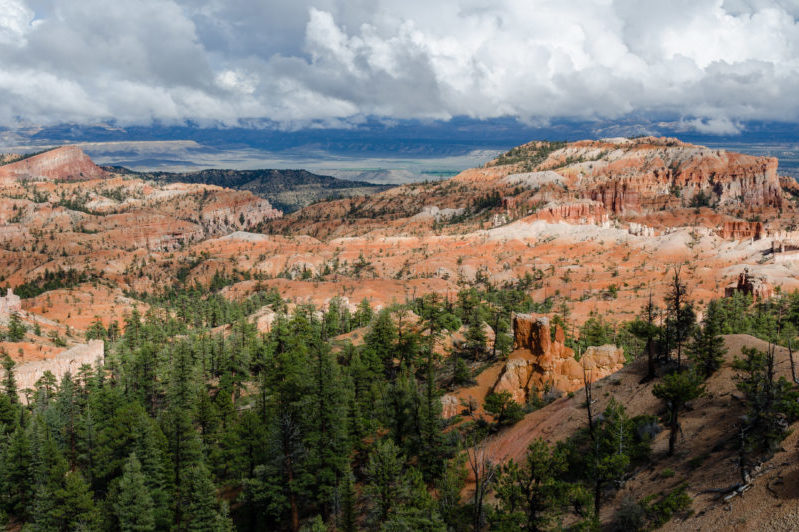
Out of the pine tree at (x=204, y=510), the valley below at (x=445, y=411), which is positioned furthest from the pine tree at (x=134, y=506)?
the pine tree at (x=204, y=510)

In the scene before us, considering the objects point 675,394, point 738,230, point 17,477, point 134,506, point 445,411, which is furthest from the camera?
point 738,230

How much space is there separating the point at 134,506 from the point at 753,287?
112 m

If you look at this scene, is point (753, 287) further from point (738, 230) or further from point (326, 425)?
point (326, 425)

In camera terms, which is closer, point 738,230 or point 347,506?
point 347,506

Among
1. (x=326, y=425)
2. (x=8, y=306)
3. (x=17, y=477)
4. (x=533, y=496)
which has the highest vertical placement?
(x=533, y=496)

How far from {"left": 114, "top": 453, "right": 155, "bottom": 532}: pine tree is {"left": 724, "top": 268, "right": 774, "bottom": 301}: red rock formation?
103 meters

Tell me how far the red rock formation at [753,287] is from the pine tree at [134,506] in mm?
103200

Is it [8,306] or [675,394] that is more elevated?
[675,394]

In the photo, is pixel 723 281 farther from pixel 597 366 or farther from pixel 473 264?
pixel 597 366

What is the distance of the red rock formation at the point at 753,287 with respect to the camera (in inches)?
4151

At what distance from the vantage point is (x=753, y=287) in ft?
351

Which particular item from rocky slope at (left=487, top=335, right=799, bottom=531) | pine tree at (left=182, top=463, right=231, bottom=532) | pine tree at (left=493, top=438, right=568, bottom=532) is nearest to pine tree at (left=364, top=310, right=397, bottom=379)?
rocky slope at (left=487, top=335, right=799, bottom=531)

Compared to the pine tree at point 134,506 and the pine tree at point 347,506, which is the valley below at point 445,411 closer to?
the pine tree at point 347,506

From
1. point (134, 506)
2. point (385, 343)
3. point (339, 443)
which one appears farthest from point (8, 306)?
point (339, 443)
